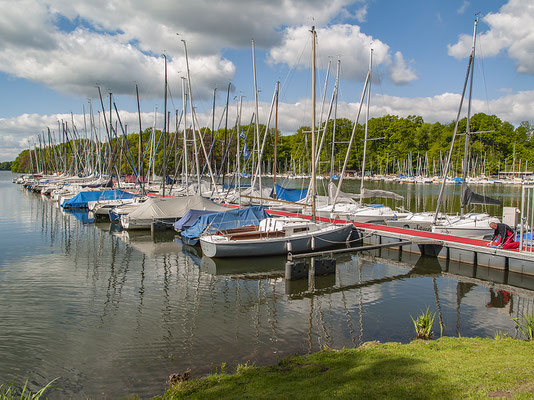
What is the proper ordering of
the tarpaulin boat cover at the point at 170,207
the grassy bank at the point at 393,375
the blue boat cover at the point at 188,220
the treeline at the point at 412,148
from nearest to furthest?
the grassy bank at the point at 393,375 < the blue boat cover at the point at 188,220 < the tarpaulin boat cover at the point at 170,207 < the treeline at the point at 412,148

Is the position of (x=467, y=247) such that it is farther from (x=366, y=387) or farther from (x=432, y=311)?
(x=366, y=387)

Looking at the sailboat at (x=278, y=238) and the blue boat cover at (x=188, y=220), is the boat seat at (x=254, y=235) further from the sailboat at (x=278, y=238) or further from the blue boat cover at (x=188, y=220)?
the blue boat cover at (x=188, y=220)

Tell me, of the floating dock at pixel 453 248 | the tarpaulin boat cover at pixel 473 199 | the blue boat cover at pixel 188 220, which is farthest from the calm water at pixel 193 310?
the tarpaulin boat cover at pixel 473 199

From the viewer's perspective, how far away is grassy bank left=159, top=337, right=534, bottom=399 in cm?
655

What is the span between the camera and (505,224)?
20.5m

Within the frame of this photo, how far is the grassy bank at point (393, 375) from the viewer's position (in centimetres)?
655

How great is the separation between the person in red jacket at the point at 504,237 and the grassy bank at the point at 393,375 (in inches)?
487

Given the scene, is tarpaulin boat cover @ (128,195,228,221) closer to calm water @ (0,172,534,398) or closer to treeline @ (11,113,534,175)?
calm water @ (0,172,534,398)

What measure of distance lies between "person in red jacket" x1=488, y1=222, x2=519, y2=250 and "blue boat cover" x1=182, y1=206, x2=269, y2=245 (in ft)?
46.3

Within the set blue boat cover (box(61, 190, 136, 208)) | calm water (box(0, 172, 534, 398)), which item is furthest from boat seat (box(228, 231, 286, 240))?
blue boat cover (box(61, 190, 136, 208))

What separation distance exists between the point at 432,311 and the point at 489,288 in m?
4.83

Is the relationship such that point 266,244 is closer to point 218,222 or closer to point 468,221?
point 218,222

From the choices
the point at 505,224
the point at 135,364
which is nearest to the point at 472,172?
the point at 505,224

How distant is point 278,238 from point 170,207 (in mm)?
14338
